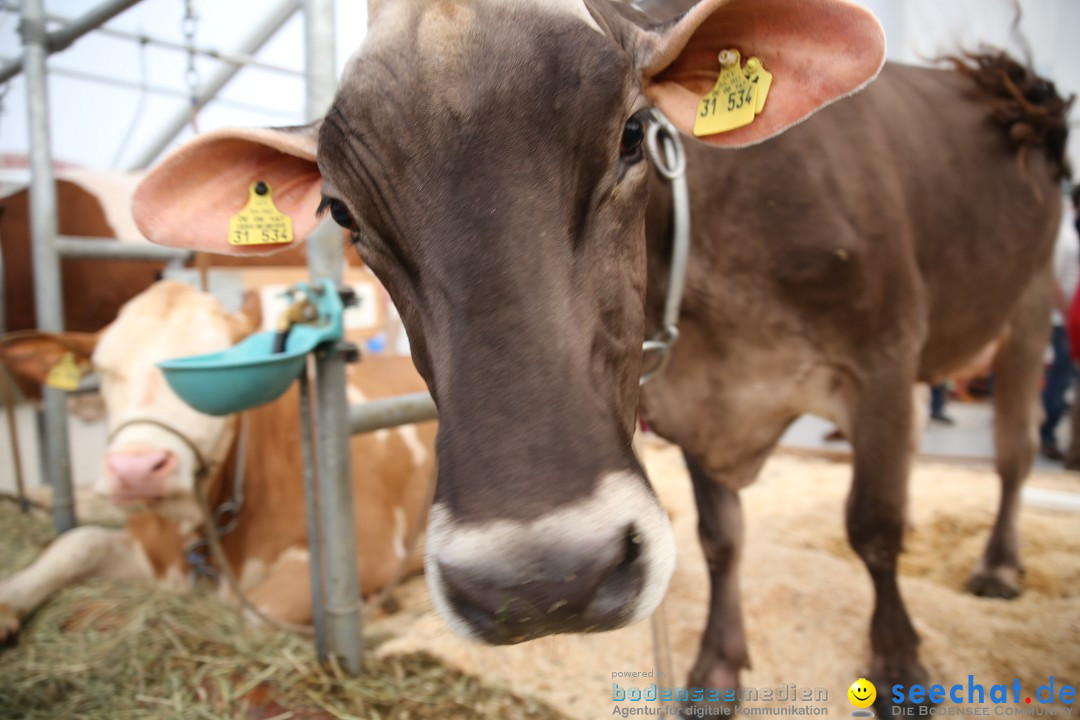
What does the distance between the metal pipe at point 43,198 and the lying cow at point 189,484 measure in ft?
1.46

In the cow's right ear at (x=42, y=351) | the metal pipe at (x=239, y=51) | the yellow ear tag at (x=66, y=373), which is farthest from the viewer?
the metal pipe at (x=239, y=51)

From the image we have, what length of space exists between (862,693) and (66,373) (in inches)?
100.0

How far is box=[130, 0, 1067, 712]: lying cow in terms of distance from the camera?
0.78 m

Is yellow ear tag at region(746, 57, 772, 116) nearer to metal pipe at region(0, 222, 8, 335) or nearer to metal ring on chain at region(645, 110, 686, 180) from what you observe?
metal ring on chain at region(645, 110, 686, 180)

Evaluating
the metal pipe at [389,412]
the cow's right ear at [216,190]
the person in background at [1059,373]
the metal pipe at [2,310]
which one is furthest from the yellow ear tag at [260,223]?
the person in background at [1059,373]

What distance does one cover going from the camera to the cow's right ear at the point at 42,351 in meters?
2.15

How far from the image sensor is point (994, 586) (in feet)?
8.16

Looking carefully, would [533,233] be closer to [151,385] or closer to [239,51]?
[151,385]

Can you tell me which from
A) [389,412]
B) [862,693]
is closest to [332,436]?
[389,412]

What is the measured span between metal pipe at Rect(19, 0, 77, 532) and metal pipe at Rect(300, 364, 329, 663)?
5.00 feet

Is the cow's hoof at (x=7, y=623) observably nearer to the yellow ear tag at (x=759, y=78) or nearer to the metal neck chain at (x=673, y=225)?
the metal neck chain at (x=673, y=225)

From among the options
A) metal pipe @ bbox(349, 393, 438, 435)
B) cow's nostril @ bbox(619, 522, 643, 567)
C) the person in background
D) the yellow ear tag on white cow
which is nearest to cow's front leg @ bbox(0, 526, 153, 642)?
metal pipe @ bbox(349, 393, 438, 435)

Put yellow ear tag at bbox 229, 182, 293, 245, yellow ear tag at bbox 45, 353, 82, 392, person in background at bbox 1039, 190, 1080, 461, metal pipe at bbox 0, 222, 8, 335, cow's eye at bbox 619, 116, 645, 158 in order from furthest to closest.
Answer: person in background at bbox 1039, 190, 1080, 461, metal pipe at bbox 0, 222, 8, 335, yellow ear tag at bbox 45, 353, 82, 392, yellow ear tag at bbox 229, 182, 293, 245, cow's eye at bbox 619, 116, 645, 158

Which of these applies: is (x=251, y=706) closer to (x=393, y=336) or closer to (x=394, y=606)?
(x=394, y=606)
